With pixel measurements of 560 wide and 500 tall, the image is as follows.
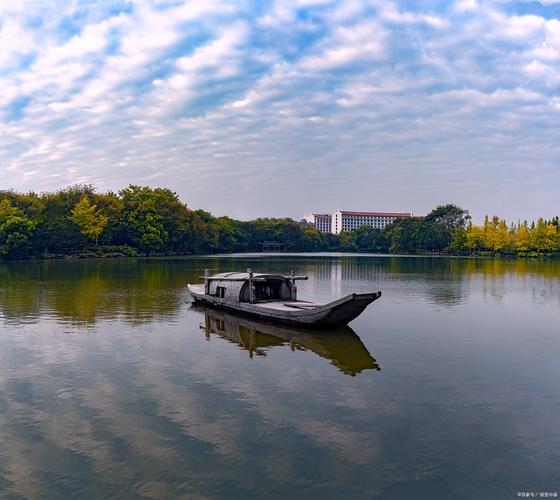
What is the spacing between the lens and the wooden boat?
62.3ft

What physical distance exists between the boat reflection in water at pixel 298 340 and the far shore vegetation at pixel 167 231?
2326 inches

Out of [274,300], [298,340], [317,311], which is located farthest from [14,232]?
[298,340]

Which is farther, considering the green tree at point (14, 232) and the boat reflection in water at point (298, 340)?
the green tree at point (14, 232)

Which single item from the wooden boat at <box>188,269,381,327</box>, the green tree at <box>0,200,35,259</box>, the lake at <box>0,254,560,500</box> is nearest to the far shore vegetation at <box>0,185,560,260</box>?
the green tree at <box>0,200,35,259</box>

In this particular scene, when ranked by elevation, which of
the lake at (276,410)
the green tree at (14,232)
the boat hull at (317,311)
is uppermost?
the green tree at (14,232)

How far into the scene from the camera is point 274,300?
24062mm

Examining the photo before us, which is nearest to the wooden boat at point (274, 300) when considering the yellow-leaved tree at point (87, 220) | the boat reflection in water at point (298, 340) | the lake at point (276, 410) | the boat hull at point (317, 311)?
the boat hull at point (317, 311)

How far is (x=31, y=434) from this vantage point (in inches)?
372

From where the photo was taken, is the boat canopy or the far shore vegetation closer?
the boat canopy

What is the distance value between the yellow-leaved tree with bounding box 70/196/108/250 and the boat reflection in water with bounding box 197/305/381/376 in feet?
215

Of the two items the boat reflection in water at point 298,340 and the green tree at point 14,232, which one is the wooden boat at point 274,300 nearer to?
the boat reflection in water at point 298,340

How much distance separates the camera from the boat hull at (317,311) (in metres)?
18.7

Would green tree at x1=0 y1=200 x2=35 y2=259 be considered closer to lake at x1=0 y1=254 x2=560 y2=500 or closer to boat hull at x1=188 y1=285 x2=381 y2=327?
lake at x1=0 y1=254 x2=560 y2=500

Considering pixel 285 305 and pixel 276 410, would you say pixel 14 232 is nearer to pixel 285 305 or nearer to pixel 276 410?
pixel 285 305
